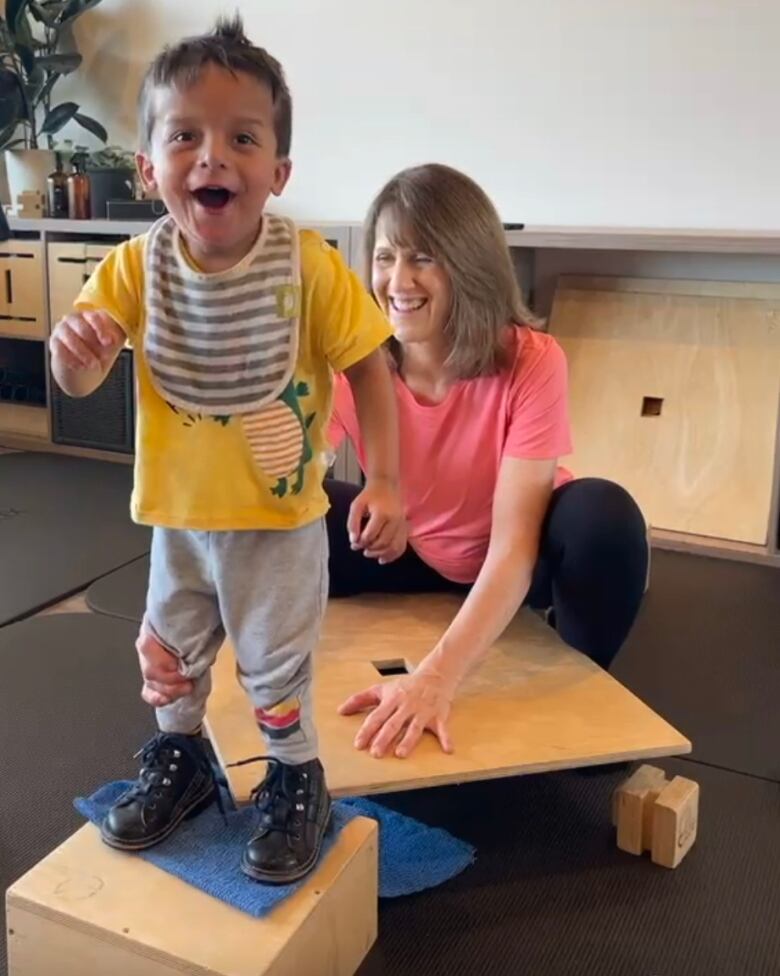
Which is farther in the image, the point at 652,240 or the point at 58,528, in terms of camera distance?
the point at 58,528

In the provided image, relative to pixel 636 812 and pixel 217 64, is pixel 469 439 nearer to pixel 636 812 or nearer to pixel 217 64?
pixel 636 812

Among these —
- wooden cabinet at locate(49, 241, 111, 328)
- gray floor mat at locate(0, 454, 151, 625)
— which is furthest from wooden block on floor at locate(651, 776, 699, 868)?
wooden cabinet at locate(49, 241, 111, 328)

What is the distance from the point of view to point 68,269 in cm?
313

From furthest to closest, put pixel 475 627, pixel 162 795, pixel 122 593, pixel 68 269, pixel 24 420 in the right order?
pixel 24 420, pixel 68 269, pixel 122 593, pixel 475 627, pixel 162 795

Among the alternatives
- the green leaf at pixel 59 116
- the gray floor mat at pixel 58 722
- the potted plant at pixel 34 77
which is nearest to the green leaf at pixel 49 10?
the potted plant at pixel 34 77

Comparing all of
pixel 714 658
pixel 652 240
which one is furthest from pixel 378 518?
pixel 652 240

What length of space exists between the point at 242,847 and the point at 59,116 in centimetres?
295

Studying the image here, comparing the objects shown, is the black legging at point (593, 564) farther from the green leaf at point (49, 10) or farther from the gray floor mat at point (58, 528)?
the green leaf at point (49, 10)

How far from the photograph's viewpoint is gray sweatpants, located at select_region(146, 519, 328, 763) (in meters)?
0.96

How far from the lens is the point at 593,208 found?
2801 millimetres

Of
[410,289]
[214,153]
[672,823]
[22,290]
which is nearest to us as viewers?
[214,153]

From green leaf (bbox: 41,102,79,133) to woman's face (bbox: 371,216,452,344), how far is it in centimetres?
231

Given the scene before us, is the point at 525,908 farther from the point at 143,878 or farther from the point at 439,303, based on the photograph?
the point at 439,303

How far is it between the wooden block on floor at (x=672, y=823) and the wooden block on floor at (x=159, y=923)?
14.6 inches
